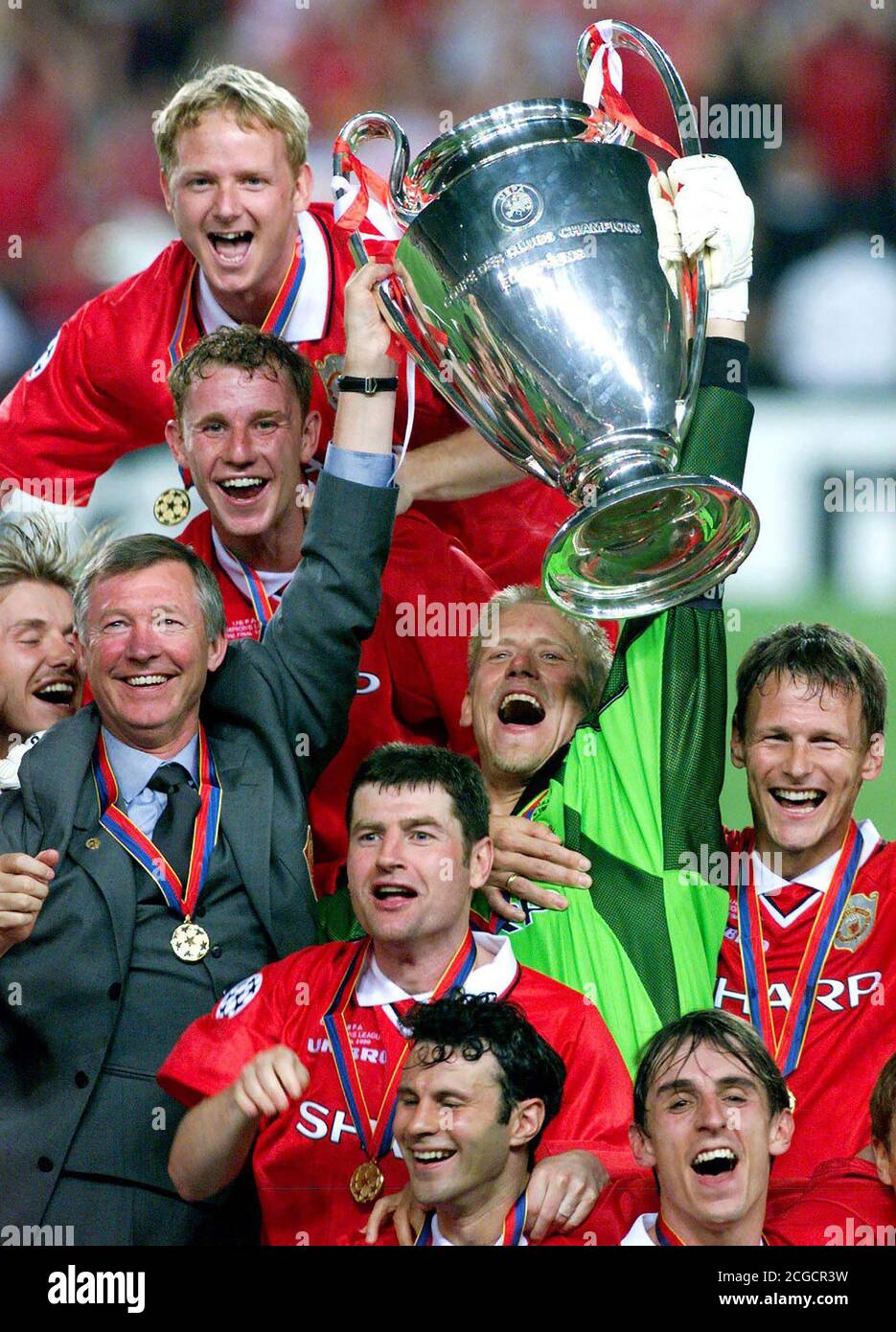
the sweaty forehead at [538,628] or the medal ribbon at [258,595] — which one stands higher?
the medal ribbon at [258,595]

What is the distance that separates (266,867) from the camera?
248 centimetres

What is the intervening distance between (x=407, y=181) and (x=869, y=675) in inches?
31.7

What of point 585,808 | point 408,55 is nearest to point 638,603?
point 585,808

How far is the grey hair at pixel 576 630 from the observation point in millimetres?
2871

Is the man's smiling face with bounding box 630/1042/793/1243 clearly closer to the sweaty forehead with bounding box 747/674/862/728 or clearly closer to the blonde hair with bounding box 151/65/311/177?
the sweaty forehead with bounding box 747/674/862/728

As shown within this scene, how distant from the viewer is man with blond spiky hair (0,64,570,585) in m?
2.99

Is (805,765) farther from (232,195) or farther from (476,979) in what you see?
(232,195)

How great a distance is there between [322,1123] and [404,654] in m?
0.88

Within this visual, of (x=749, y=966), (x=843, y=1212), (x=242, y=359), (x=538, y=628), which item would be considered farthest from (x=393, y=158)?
(x=843, y=1212)

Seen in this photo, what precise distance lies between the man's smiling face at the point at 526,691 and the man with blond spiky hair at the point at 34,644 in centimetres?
52

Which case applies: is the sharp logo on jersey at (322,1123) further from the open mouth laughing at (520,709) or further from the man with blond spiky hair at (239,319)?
the man with blond spiky hair at (239,319)

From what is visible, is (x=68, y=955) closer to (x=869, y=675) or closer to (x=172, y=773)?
(x=172, y=773)

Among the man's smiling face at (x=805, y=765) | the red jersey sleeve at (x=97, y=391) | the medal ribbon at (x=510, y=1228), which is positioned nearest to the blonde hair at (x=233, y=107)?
the red jersey sleeve at (x=97, y=391)

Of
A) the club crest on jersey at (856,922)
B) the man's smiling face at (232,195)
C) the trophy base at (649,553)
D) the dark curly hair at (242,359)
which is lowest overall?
the club crest on jersey at (856,922)
